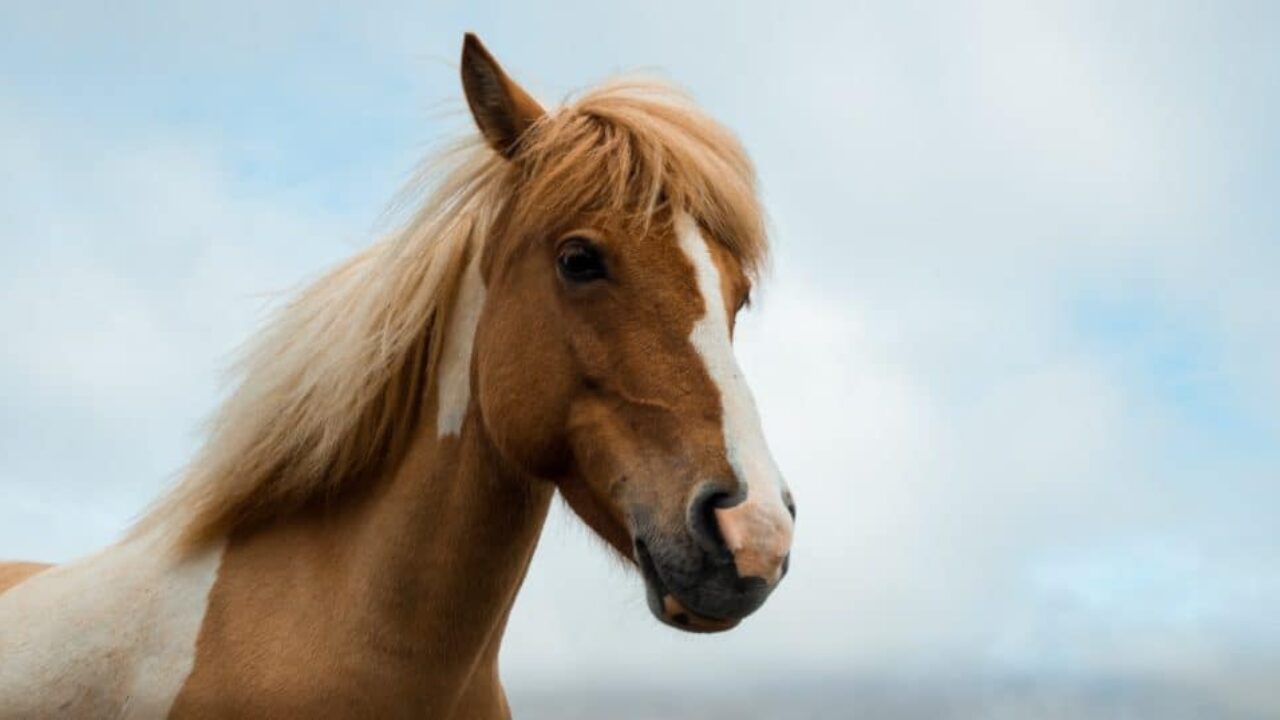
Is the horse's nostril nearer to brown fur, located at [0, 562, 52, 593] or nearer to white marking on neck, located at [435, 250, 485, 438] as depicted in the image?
white marking on neck, located at [435, 250, 485, 438]

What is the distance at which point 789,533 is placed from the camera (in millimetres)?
3383

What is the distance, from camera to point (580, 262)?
3996 mm

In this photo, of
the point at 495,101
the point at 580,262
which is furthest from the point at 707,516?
the point at 495,101

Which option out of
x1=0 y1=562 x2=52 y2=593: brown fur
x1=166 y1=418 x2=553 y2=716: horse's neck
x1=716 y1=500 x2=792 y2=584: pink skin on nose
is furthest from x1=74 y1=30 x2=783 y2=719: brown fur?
x1=0 y1=562 x2=52 y2=593: brown fur

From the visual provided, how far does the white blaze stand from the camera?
131 inches

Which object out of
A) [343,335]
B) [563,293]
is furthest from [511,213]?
[343,335]

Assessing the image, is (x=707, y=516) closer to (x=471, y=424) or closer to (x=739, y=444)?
(x=739, y=444)

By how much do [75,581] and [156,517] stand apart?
0.37 metres

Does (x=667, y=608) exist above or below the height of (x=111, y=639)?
above

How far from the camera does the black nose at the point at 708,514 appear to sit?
3.42 m

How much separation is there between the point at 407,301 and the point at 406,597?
1.10 m

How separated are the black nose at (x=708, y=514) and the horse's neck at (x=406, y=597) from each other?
2.89 ft

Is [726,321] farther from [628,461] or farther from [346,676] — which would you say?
[346,676]

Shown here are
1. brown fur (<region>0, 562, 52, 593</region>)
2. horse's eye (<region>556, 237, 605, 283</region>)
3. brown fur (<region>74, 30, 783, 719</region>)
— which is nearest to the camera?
brown fur (<region>74, 30, 783, 719</region>)
